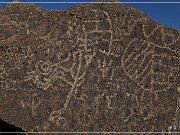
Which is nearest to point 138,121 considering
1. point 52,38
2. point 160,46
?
point 160,46

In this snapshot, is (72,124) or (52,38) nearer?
(72,124)

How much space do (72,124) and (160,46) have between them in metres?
1.85

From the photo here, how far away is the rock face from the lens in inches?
308

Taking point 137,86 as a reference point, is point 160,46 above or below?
above

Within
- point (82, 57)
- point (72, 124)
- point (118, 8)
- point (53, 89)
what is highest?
point (118, 8)

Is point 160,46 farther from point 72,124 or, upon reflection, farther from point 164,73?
point 72,124

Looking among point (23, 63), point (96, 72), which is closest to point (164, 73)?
point (96, 72)

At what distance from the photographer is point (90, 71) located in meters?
8.09

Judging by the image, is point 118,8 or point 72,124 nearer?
point 72,124

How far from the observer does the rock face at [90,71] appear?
308 inches

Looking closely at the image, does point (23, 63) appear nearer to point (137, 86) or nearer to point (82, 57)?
point (82, 57)

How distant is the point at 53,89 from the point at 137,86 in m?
1.26

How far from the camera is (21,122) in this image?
25.5 ft

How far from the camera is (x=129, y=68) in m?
8.11
